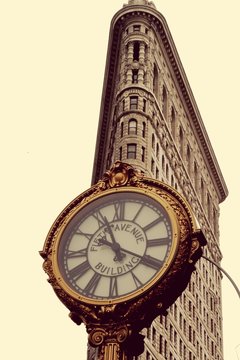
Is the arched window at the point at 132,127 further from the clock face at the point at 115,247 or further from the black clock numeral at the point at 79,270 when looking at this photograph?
the black clock numeral at the point at 79,270

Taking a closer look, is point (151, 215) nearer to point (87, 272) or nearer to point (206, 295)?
point (87, 272)

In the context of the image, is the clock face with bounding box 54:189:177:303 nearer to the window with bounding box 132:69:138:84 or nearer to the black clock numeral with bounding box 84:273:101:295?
the black clock numeral with bounding box 84:273:101:295

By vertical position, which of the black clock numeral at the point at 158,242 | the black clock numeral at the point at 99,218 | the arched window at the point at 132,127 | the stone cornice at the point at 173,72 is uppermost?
the stone cornice at the point at 173,72

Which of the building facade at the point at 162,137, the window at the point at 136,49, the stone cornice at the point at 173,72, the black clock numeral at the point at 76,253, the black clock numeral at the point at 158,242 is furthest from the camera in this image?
the stone cornice at the point at 173,72

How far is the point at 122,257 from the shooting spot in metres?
6.95

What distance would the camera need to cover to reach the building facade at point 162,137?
7938cm

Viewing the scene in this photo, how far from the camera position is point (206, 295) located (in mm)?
96375

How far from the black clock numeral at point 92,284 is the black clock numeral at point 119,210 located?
0.61 metres

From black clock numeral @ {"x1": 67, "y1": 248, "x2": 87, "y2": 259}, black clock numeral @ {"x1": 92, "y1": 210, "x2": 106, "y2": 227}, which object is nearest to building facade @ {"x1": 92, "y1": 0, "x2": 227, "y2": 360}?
black clock numeral @ {"x1": 92, "y1": 210, "x2": 106, "y2": 227}

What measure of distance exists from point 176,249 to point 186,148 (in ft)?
310

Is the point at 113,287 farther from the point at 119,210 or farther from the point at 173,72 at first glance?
the point at 173,72

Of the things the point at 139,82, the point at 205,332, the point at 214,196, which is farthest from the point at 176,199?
the point at 214,196

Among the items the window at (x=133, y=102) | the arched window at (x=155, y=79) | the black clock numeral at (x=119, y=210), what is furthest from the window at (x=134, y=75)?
the black clock numeral at (x=119, y=210)

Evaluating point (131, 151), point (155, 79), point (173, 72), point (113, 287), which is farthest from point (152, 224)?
point (173, 72)
